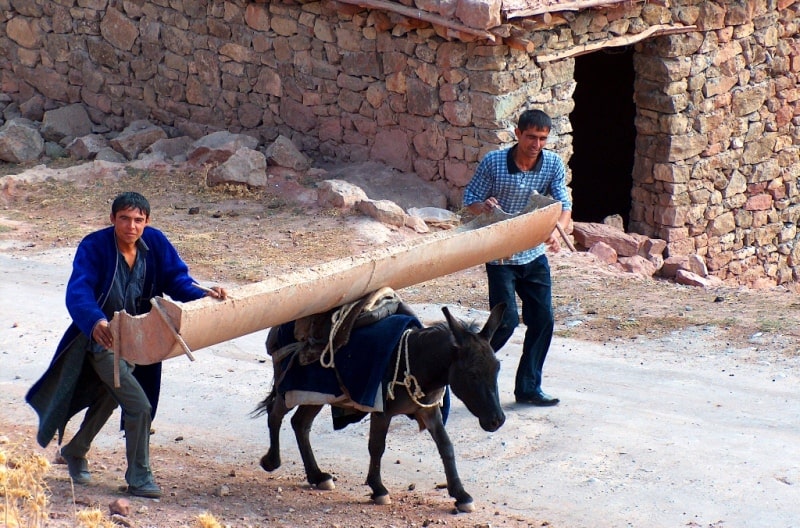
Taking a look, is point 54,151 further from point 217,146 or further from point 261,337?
point 261,337

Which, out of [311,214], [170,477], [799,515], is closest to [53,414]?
[170,477]

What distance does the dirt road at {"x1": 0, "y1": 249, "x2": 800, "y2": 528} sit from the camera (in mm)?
5426

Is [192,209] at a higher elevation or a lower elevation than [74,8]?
lower

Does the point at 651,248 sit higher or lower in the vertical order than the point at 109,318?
lower

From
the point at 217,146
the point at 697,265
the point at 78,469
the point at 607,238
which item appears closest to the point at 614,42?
the point at 607,238

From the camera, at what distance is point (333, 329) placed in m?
5.23

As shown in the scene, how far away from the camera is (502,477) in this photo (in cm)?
575

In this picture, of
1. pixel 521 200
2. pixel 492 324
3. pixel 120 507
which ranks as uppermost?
pixel 521 200

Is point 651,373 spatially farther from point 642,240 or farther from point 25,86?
point 25,86

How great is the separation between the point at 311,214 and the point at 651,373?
445 centimetres

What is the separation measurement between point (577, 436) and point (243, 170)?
242 inches

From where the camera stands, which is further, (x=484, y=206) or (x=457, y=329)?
(x=484, y=206)

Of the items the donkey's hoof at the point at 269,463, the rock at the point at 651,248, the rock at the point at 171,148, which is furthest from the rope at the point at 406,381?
the rock at the point at 171,148

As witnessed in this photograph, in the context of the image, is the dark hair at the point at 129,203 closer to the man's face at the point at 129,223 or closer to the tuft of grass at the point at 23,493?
the man's face at the point at 129,223
